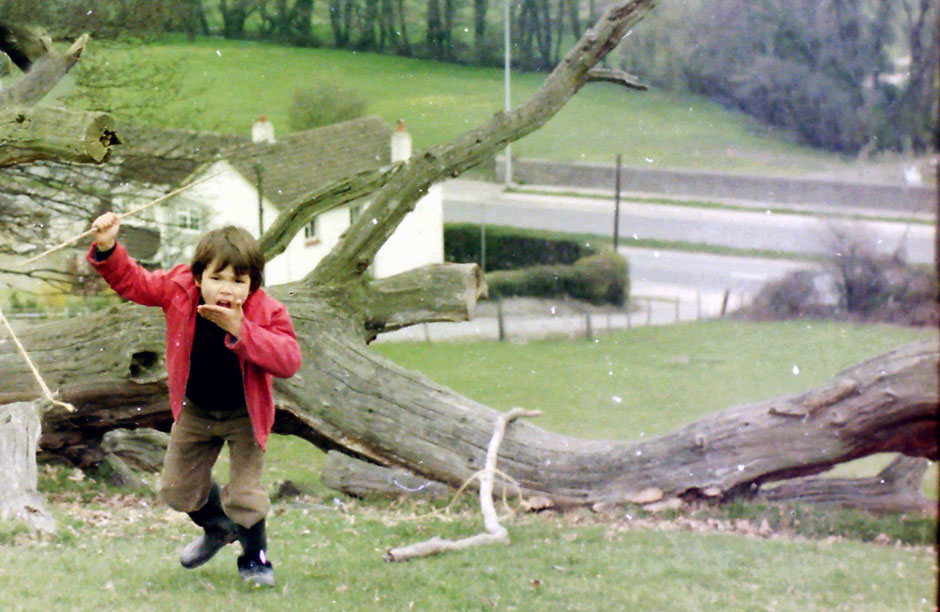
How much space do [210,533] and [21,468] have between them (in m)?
1.85

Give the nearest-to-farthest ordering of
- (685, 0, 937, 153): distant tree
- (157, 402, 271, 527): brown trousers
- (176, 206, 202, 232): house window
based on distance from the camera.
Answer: (157, 402, 271, 527): brown trousers, (685, 0, 937, 153): distant tree, (176, 206, 202, 232): house window

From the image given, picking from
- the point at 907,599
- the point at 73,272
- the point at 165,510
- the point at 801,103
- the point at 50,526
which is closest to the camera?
the point at 907,599

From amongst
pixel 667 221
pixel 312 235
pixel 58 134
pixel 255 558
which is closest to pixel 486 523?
pixel 255 558

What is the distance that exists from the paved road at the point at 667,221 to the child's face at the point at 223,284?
8197mm

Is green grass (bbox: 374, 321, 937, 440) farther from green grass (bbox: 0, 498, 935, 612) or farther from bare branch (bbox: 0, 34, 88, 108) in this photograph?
green grass (bbox: 0, 498, 935, 612)

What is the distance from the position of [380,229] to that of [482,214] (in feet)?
19.8

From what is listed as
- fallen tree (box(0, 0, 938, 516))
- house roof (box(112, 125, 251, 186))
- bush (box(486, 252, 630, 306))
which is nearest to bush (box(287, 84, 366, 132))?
house roof (box(112, 125, 251, 186))

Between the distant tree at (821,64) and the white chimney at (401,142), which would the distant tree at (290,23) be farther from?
the distant tree at (821,64)

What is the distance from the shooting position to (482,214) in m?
12.0

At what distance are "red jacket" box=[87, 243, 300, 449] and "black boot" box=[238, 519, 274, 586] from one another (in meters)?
0.40

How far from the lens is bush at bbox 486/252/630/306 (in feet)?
40.2

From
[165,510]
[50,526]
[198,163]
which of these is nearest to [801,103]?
[198,163]

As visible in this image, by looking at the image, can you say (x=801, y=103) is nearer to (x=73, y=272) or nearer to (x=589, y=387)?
(x=589, y=387)

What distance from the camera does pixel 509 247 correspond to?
12383 millimetres
